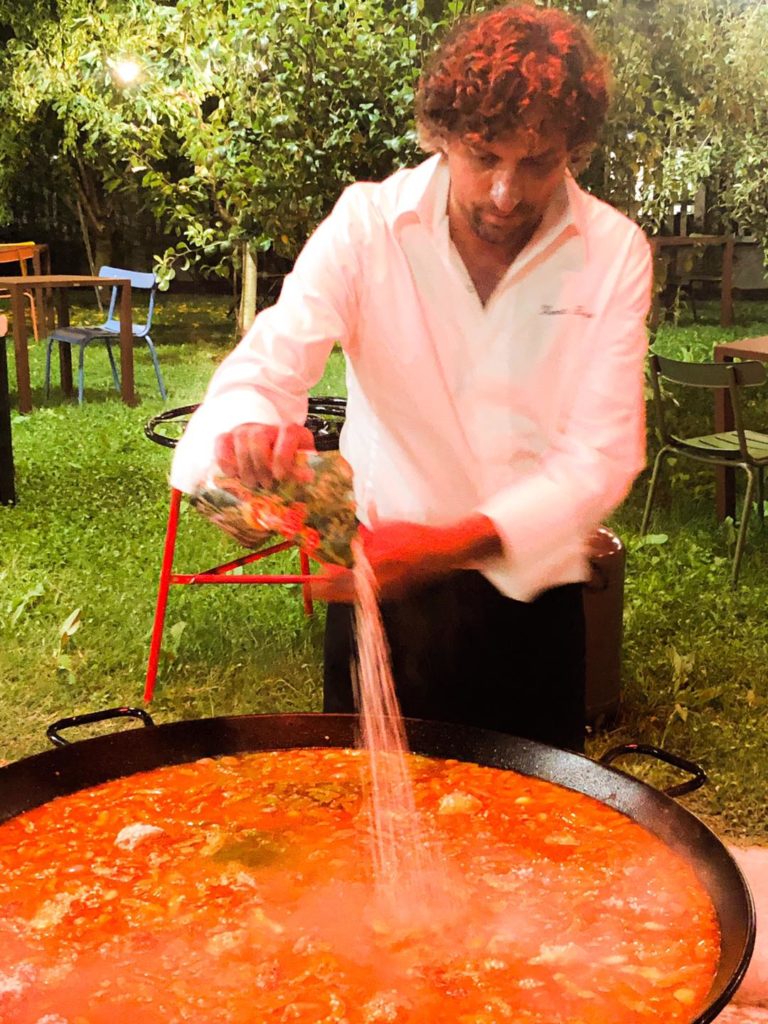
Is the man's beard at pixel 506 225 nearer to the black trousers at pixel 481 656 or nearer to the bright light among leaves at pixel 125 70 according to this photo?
the black trousers at pixel 481 656

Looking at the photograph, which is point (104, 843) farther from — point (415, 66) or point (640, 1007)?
point (415, 66)

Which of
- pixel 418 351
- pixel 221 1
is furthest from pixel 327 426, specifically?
pixel 221 1

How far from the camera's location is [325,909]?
1.49 m

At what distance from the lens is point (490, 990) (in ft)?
4.33

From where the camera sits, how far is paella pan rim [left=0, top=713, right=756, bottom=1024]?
1557 millimetres

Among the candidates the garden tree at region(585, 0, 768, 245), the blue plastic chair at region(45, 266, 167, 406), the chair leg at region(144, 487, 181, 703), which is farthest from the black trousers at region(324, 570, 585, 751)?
the blue plastic chair at region(45, 266, 167, 406)

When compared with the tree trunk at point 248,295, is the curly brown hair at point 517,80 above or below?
above

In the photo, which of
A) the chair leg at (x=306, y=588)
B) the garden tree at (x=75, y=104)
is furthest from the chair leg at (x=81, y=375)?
the chair leg at (x=306, y=588)

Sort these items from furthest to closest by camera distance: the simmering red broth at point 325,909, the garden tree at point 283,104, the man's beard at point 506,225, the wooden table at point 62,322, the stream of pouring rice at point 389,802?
1. the wooden table at point 62,322
2. the garden tree at point 283,104
3. the man's beard at point 506,225
4. the stream of pouring rice at point 389,802
5. the simmering red broth at point 325,909

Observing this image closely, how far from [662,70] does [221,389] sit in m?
3.08

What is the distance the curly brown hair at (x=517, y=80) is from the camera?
1671 millimetres

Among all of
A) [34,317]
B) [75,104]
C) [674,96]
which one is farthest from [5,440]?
[674,96]

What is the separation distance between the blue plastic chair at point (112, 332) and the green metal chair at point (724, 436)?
2370 mm

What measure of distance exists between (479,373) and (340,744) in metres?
0.67
